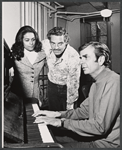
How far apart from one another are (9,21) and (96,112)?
3.31 ft

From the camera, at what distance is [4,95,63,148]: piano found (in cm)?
132

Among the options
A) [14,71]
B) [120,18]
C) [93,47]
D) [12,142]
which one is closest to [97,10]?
[120,18]

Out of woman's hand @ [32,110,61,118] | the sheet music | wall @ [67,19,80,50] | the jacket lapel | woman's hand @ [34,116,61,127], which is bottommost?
the sheet music

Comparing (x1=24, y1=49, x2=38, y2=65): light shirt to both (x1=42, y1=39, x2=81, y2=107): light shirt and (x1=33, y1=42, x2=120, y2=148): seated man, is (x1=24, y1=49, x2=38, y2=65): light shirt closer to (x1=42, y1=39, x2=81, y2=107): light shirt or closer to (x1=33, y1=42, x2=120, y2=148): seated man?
(x1=42, y1=39, x2=81, y2=107): light shirt

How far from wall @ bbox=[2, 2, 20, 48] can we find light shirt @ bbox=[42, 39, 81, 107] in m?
0.27

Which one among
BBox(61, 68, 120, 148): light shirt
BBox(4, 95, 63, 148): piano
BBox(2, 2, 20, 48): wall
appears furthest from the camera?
BBox(2, 2, 20, 48): wall

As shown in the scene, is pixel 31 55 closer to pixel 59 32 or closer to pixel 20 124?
pixel 59 32

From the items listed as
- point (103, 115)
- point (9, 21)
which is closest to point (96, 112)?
point (103, 115)

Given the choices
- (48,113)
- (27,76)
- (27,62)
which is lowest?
(48,113)

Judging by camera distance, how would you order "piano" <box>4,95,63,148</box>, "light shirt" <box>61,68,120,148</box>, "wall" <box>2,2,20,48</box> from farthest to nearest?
1. "wall" <box>2,2,20,48</box>
2. "light shirt" <box>61,68,120,148</box>
3. "piano" <box>4,95,63,148</box>

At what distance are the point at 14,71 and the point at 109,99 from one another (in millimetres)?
802

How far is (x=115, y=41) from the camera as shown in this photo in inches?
68.1

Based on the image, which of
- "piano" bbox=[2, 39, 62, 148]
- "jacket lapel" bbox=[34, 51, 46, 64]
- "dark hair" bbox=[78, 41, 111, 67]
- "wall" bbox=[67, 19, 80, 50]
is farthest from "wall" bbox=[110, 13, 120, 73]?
"piano" bbox=[2, 39, 62, 148]

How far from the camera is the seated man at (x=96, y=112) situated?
1.51m
